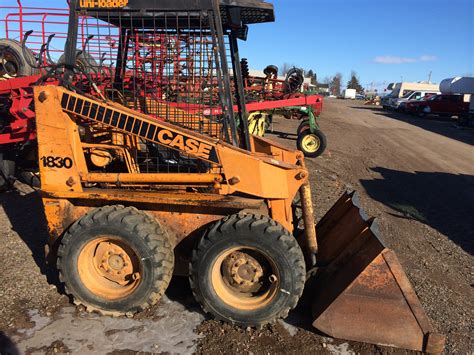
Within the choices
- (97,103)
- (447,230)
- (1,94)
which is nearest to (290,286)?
(97,103)

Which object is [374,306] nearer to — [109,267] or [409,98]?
[109,267]

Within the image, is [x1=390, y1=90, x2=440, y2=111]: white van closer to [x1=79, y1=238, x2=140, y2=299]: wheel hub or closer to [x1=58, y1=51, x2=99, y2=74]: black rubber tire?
[x1=58, y1=51, x2=99, y2=74]: black rubber tire

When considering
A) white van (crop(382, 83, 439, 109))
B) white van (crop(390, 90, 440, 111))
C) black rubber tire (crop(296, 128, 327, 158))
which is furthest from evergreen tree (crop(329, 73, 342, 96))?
black rubber tire (crop(296, 128, 327, 158))

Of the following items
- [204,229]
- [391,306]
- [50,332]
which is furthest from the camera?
[204,229]

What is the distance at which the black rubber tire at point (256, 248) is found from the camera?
3.20m

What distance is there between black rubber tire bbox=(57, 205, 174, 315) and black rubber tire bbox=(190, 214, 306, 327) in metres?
0.28

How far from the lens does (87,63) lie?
3678 mm

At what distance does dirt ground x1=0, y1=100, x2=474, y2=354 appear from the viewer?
3217 mm

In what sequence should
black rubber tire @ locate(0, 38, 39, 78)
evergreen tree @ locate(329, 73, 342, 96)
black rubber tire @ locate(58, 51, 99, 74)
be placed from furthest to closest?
1. evergreen tree @ locate(329, 73, 342, 96)
2. black rubber tire @ locate(0, 38, 39, 78)
3. black rubber tire @ locate(58, 51, 99, 74)

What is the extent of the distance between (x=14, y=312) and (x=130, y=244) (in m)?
1.23

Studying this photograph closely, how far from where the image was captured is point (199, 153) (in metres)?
3.34

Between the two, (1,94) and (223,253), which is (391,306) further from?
(1,94)

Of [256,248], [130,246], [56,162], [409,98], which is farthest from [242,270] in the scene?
[409,98]

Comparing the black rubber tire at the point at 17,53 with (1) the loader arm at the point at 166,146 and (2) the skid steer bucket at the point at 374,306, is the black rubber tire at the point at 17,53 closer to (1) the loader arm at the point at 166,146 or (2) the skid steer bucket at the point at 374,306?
(1) the loader arm at the point at 166,146
